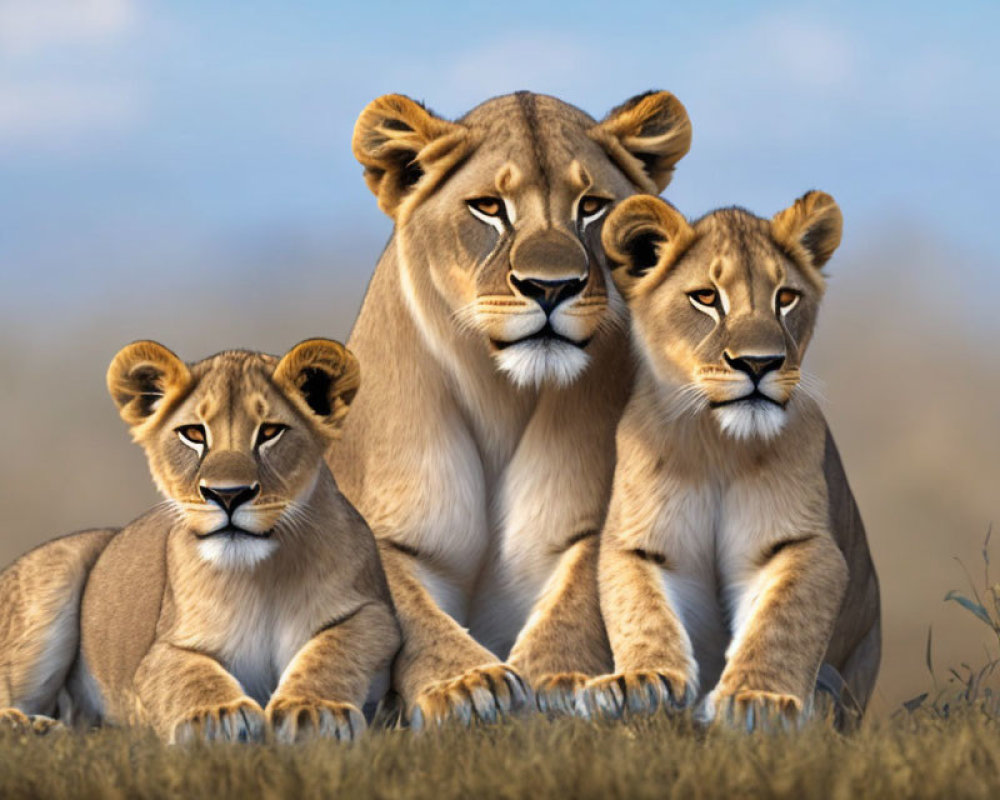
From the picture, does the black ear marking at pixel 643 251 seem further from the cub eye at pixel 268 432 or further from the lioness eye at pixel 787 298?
the cub eye at pixel 268 432

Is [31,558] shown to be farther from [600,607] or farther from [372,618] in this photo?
[600,607]

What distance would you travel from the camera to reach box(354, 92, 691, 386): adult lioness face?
15.7ft

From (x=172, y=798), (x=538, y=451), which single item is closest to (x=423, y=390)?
(x=538, y=451)

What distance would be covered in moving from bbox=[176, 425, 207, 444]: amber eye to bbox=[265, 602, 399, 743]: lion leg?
0.70 m

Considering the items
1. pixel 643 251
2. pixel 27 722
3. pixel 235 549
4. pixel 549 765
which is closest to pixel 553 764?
pixel 549 765

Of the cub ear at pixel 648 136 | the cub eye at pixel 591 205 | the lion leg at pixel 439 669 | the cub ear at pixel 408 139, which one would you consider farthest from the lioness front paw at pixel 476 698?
the cub ear at pixel 648 136

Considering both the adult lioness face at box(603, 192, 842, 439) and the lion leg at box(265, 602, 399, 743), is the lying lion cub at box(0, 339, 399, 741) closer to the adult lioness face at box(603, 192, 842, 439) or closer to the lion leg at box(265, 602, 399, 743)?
the lion leg at box(265, 602, 399, 743)

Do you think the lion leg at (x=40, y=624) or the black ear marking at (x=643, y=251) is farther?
the lion leg at (x=40, y=624)

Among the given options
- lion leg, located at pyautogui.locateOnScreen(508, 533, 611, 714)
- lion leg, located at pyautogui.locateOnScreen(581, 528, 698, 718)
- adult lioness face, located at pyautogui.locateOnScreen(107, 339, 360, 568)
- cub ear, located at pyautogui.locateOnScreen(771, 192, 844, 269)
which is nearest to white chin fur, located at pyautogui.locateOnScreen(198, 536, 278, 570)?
adult lioness face, located at pyautogui.locateOnScreen(107, 339, 360, 568)

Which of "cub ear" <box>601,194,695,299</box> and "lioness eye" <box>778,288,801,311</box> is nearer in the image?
"lioness eye" <box>778,288,801,311</box>

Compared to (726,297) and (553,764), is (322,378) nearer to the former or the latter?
(726,297)

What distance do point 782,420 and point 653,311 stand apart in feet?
1.81

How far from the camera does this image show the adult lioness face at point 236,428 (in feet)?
14.9

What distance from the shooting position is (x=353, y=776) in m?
3.49
